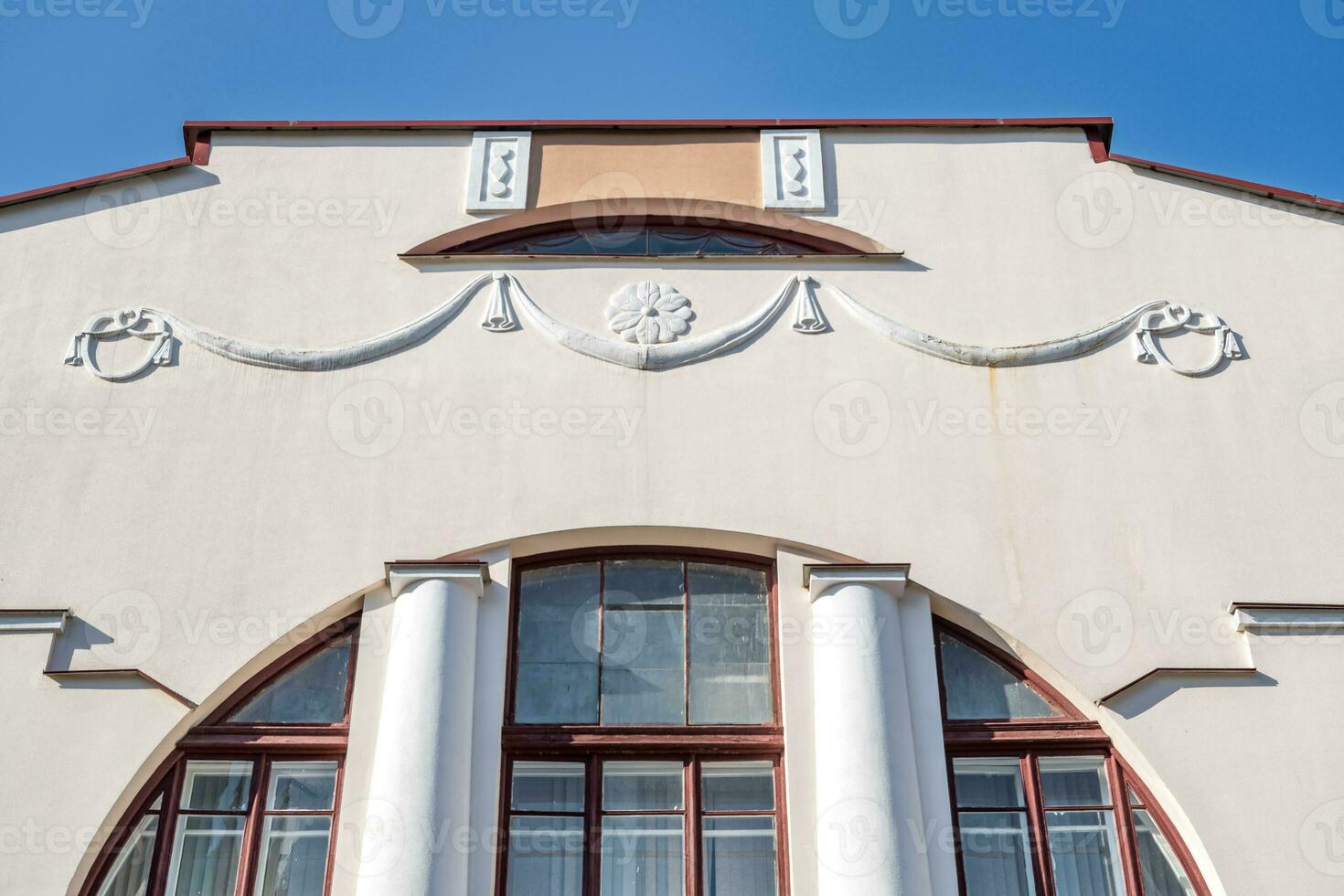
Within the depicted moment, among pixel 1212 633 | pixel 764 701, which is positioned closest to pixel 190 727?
pixel 764 701

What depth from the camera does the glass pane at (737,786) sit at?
776cm

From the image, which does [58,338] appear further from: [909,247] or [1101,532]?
[1101,532]

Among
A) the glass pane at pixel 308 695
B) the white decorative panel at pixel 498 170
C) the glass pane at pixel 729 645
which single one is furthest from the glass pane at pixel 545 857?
the white decorative panel at pixel 498 170

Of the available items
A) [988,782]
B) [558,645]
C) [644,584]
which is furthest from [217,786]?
[988,782]

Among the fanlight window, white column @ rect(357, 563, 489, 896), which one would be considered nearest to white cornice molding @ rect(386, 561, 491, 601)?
white column @ rect(357, 563, 489, 896)

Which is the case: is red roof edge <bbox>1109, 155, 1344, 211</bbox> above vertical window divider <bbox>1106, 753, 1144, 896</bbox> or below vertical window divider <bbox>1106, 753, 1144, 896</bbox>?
above

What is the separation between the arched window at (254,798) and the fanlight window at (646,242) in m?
2.96

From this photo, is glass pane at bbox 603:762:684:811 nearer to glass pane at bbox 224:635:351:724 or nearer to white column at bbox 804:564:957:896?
white column at bbox 804:564:957:896

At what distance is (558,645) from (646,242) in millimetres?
2930

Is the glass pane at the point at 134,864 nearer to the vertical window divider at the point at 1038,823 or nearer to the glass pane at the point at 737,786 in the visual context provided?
the glass pane at the point at 737,786

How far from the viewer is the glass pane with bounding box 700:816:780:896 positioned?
7.50 m

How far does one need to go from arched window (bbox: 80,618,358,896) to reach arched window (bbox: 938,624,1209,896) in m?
3.34

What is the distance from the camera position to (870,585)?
26.3 ft

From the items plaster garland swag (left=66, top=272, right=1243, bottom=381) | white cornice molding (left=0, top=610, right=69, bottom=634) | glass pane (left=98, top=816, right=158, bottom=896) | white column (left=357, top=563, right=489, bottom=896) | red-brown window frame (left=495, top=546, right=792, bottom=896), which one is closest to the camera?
white column (left=357, top=563, right=489, bottom=896)
